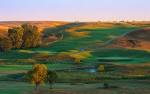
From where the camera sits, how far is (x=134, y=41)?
184625 millimetres

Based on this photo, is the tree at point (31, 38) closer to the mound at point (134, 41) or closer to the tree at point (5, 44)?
the tree at point (5, 44)

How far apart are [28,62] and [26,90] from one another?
194 feet

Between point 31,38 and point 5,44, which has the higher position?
point 31,38

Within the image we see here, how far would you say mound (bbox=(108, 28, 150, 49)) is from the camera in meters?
177

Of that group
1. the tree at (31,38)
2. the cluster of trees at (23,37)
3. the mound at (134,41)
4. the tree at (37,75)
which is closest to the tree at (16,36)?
the cluster of trees at (23,37)

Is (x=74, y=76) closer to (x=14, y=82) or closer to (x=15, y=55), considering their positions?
(x=14, y=82)

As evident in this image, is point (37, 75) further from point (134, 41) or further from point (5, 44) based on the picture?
point (134, 41)

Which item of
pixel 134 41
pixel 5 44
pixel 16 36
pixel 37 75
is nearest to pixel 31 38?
pixel 16 36

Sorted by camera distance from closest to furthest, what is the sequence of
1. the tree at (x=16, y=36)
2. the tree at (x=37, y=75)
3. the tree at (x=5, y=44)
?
the tree at (x=37, y=75) → the tree at (x=5, y=44) → the tree at (x=16, y=36)

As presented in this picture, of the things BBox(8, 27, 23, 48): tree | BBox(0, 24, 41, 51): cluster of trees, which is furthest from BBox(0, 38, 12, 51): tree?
BBox(8, 27, 23, 48): tree

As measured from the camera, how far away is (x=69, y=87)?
75.2 metres

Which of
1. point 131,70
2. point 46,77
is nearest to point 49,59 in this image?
point 131,70

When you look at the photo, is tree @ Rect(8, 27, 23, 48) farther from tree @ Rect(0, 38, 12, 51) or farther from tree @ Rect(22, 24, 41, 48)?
tree @ Rect(0, 38, 12, 51)

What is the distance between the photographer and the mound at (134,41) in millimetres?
176750
